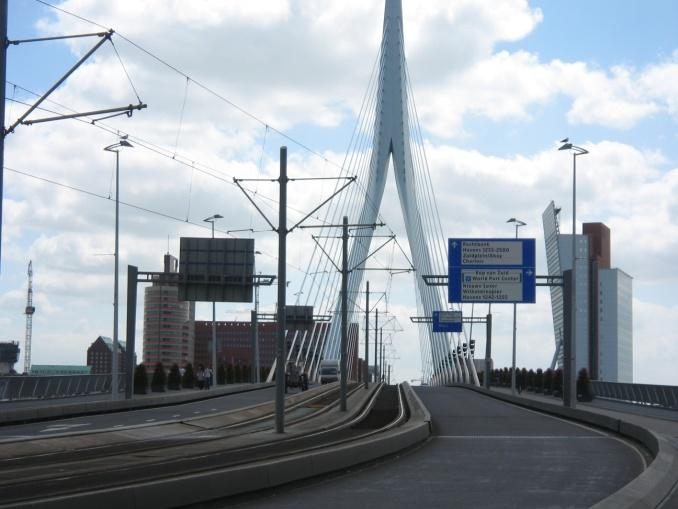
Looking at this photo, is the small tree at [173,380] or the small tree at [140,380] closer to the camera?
the small tree at [140,380]

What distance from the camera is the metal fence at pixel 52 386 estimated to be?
44.9m

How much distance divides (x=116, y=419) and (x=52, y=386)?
12.2 metres

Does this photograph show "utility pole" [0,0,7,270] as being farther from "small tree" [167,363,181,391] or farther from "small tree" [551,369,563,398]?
"small tree" [551,369,563,398]

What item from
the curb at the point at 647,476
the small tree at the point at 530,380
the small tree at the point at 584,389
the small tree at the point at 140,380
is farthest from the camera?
the small tree at the point at 530,380

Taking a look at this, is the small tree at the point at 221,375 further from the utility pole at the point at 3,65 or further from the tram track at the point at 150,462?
the utility pole at the point at 3,65

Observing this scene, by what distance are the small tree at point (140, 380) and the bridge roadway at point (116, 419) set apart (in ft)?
12.9

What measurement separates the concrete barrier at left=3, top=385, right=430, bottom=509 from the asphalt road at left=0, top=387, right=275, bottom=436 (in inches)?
463

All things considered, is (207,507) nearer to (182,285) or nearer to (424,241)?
(182,285)

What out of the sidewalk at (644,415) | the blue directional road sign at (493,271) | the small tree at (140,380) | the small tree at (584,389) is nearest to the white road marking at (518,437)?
the sidewalk at (644,415)

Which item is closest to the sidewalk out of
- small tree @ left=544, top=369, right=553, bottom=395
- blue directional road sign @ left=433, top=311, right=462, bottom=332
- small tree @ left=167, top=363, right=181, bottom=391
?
small tree @ left=544, top=369, right=553, bottom=395

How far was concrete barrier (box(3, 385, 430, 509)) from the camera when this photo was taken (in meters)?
11.9

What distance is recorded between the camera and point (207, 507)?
14.0 metres

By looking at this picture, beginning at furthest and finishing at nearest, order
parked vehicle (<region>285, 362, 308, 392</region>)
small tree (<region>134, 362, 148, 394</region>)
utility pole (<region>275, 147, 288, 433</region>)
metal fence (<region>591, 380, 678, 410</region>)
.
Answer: parked vehicle (<region>285, 362, 308, 392</region>)
small tree (<region>134, 362, 148, 394</region>)
metal fence (<region>591, 380, 678, 410</region>)
utility pole (<region>275, 147, 288, 433</region>)

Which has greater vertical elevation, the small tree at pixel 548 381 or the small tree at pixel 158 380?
the small tree at pixel 158 380
